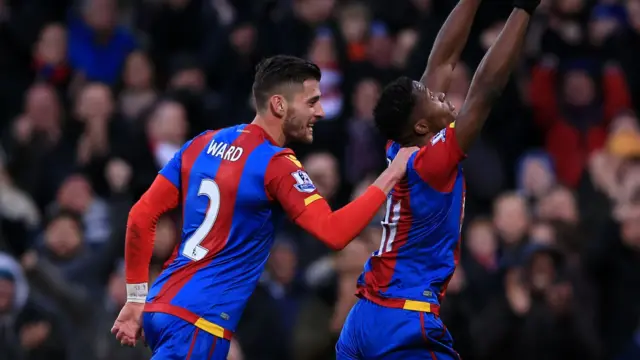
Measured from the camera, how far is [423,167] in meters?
6.41

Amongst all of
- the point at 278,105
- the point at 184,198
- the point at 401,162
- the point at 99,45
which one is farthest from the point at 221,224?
the point at 99,45

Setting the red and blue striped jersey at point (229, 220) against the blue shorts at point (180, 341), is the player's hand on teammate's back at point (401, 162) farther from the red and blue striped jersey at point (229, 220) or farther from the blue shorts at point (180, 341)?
the blue shorts at point (180, 341)

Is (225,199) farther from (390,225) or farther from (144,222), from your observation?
(390,225)

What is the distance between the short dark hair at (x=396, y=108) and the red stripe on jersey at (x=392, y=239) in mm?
284

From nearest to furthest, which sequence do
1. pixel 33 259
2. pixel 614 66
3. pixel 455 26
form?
pixel 455 26
pixel 33 259
pixel 614 66

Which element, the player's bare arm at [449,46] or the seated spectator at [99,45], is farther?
the seated spectator at [99,45]

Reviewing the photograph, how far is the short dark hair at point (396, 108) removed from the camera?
21.7 feet

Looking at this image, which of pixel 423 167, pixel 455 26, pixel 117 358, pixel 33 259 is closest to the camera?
pixel 423 167

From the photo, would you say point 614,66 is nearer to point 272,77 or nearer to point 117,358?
point 117,358

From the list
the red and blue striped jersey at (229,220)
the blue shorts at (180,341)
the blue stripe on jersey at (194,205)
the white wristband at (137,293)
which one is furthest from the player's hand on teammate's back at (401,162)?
the white wristband at (137,293)

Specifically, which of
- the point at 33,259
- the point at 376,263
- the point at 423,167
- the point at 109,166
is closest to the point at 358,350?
the point at 376,263

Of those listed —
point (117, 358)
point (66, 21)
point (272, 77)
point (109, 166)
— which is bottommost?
point (117, 358)

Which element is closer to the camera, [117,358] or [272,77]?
[272,77]

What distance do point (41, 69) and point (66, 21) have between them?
0.81 meters
